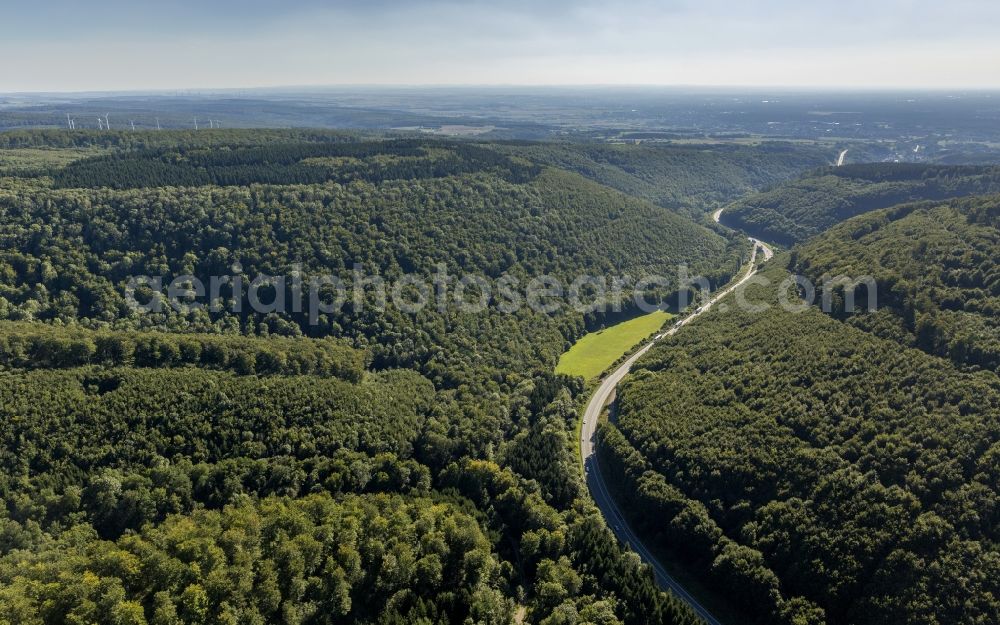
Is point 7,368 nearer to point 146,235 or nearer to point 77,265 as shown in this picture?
point 77,265

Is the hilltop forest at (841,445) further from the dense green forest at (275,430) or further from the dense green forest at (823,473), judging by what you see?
the dense green forest at (275,430)

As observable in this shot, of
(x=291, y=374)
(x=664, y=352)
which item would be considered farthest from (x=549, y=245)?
(x=291, y=374)

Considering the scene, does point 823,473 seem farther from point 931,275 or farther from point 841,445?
point 931,275

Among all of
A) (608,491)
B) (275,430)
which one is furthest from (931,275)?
(275,430)

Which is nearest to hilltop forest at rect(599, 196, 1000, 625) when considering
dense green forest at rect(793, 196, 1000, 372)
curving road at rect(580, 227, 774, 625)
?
dense green forest at rect(793, 196, 1000, 372)

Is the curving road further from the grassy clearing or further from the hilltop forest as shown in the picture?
the grassy clearing
